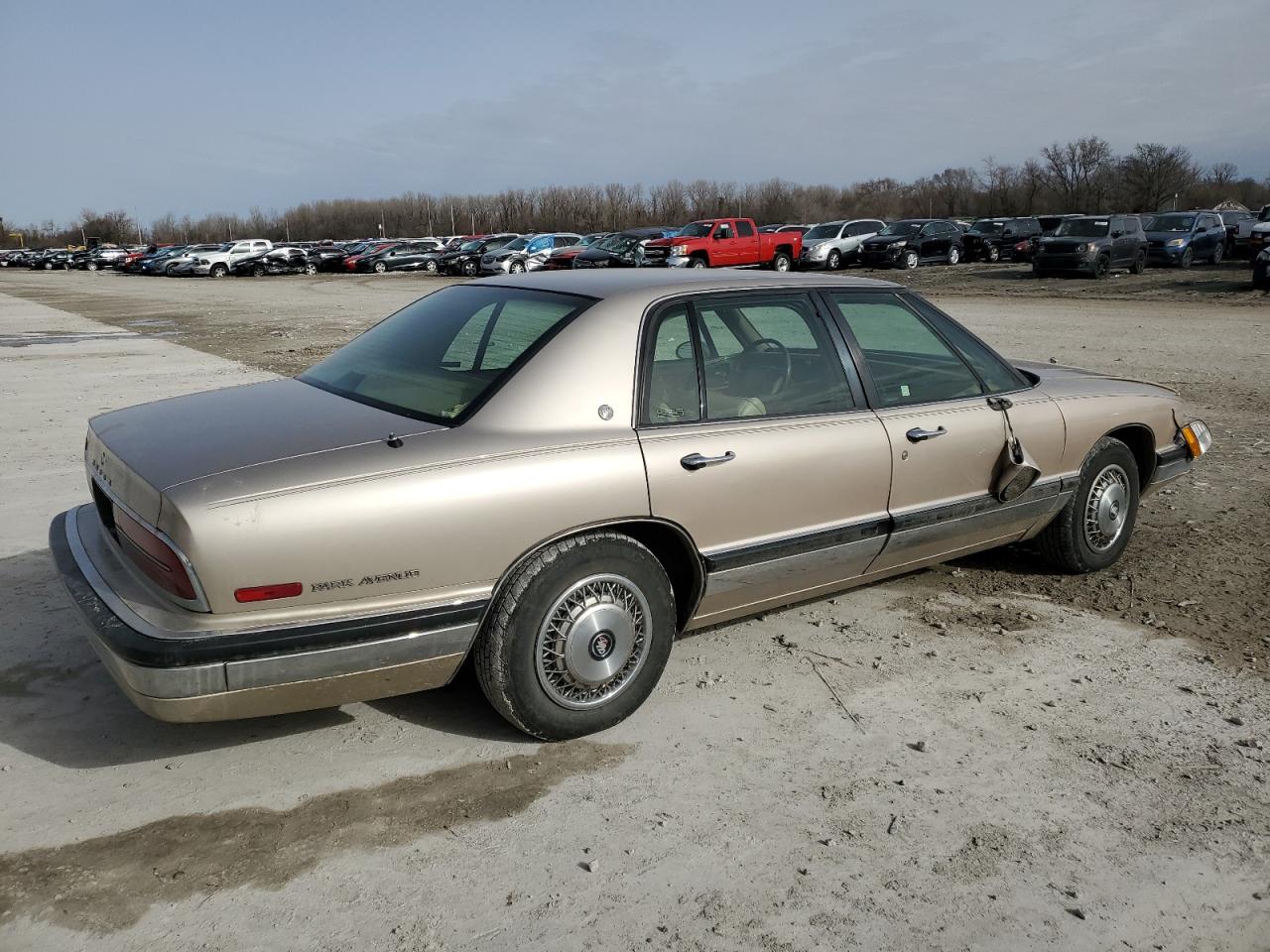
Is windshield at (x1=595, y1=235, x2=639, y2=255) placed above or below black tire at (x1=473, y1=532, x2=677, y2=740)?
above

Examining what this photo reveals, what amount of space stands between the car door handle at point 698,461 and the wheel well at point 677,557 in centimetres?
21

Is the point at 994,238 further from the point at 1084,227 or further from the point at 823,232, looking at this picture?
the point at 1084,227

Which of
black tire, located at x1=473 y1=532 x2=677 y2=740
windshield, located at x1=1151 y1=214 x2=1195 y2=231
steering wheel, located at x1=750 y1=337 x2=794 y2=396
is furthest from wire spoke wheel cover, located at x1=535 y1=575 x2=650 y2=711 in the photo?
windshield, located at x1=1151 y1=214 x2=1195 y2=231

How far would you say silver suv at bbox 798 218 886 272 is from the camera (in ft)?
113

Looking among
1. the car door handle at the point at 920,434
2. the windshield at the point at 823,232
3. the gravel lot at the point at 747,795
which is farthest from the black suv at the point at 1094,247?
the car door handle at the point at 920,434

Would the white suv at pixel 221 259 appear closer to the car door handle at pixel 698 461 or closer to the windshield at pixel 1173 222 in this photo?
the windshield at pixel 1173 222

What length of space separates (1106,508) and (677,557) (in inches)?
101

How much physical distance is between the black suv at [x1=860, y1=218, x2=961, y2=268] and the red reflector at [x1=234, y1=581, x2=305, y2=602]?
109ft

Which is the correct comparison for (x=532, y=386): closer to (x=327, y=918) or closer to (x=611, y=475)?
(x=611, y=475)

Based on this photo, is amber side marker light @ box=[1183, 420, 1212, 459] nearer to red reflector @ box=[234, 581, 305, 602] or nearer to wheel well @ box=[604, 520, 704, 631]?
wheel well @ box=[604, 520, 704, 631]

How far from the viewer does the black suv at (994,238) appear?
118ft

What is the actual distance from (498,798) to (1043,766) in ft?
5.81

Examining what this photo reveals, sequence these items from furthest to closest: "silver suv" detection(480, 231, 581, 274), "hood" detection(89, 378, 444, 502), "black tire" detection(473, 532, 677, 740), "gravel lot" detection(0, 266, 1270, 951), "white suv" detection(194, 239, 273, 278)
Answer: "white suv" detection(194, 239, 273, 278) < "silver suv" detection(480, 231, 581, 274) < "black tire" detection(473, 532, 677, 740) < "hood" detection(89, 378, 444, 502) < "gravel lot" detection(0, 266, 1270, 951)

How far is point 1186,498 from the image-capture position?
658cm
